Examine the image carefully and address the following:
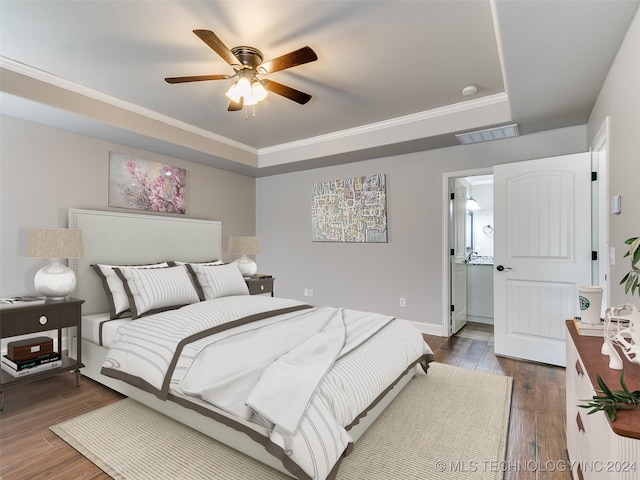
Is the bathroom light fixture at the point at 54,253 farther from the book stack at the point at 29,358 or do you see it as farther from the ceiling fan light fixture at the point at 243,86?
the ceiling fan light fixture at the point at 243,86

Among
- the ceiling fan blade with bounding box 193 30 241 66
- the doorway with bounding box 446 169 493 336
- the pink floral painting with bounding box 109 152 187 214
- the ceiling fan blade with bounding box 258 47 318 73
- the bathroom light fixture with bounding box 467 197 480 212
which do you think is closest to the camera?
the ceiling fan blade with bounding box 193 30 241 66

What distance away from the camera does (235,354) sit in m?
1.86

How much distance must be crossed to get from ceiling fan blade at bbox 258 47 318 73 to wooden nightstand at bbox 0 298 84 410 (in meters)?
2.44

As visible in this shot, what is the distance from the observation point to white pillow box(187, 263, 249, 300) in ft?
11.1

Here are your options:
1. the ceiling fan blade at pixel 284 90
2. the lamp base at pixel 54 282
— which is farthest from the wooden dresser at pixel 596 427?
the lamp base at pixel 54 282

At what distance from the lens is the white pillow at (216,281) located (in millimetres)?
3387

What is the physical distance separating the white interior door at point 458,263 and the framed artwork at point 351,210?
0.88 meters

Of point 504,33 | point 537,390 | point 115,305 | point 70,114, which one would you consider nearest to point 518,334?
point 537,390

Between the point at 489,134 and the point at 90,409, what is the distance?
4.27 metres

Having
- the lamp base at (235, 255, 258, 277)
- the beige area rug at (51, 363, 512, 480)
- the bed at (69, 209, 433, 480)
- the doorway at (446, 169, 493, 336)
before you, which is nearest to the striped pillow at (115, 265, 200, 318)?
the bed at (69, 209, 433, 480)

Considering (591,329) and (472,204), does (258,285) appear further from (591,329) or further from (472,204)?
(472,204)

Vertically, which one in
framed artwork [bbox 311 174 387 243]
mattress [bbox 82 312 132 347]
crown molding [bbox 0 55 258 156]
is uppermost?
crown molding [bbox 0 55 258 156]

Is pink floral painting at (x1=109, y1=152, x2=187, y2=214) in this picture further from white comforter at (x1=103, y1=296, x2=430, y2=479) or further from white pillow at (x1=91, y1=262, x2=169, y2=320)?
white comforter at (x1=103, y1=296, x2=430, y2=479)

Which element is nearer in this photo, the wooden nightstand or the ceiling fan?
the ceiling fan
